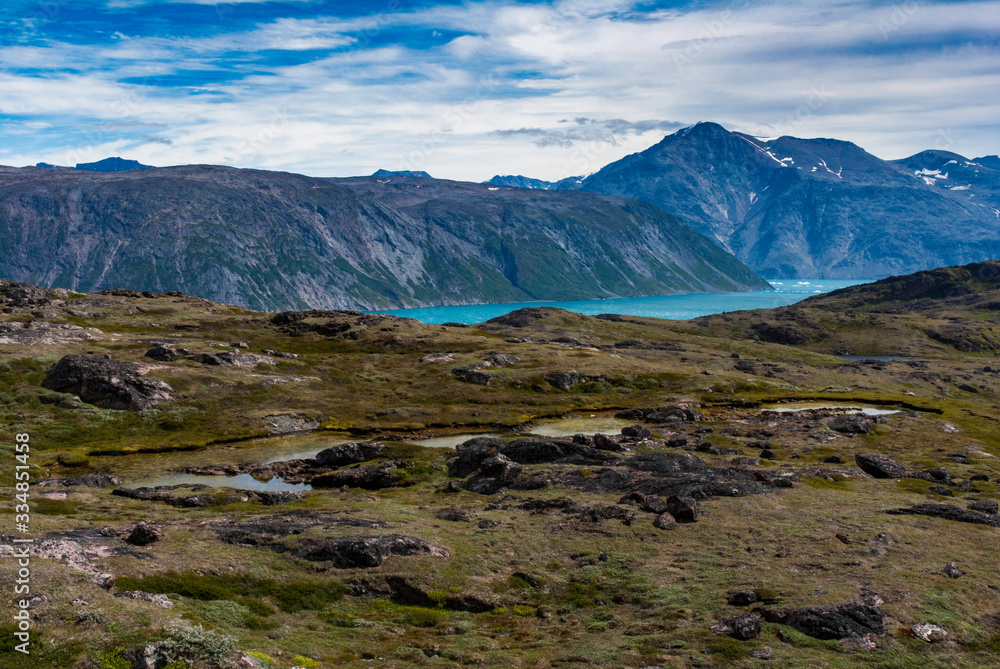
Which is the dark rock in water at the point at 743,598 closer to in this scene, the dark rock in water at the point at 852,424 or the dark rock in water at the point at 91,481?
the dark rock in water at the point at 91,481

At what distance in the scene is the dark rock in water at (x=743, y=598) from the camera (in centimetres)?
4088

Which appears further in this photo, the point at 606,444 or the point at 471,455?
the point at 606,444

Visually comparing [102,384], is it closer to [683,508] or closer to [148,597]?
[148,597]

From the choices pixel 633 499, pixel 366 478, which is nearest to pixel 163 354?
pixel 366 478

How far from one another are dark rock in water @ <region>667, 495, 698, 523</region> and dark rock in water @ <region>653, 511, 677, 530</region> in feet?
2.35

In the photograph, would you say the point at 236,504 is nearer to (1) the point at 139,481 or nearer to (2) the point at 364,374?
(1) the point at 139,481

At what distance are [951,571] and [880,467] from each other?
135 feet

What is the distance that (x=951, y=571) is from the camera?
44.9 m

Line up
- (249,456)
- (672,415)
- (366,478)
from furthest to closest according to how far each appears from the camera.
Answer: (672,415)
(249,456)
(366,478)

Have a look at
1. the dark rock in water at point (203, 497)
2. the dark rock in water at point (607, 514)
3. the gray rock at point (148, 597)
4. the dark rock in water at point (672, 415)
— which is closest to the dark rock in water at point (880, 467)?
the dark rock in water at point (607, 514)

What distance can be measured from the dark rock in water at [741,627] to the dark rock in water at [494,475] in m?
39.3

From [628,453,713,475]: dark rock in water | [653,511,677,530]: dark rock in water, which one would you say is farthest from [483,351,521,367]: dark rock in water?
[653,511,677,530]: dark rock in water

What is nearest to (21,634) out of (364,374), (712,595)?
(712,595)

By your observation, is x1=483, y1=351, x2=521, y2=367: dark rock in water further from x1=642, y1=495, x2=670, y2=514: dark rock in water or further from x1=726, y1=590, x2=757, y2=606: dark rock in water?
x1=726, y1=590, x2=757, y2=606: dark rock in water
